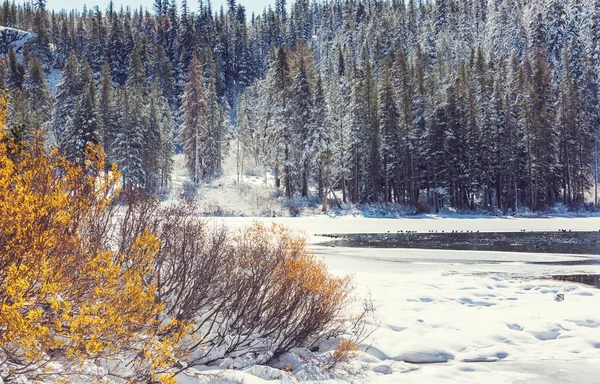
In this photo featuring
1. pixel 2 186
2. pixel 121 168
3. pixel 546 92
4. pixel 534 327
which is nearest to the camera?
pixel 2 186

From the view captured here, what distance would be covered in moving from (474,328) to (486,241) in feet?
60.9

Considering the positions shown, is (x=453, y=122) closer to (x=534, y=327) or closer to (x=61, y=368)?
(x=534, y=327)

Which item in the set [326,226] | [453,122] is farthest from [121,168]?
[453,122]

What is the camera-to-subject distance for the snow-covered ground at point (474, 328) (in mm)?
7893

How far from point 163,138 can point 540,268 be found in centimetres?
4238

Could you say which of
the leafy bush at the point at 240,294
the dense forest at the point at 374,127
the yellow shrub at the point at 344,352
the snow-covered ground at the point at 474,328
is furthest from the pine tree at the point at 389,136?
the yellow shrub at the point at 344,352

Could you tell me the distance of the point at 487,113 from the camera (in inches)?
2015

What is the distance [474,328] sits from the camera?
32.9 feet

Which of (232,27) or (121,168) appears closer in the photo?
(121,168)

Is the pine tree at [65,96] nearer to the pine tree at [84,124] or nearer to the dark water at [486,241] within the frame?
the pine tree at [84,124]

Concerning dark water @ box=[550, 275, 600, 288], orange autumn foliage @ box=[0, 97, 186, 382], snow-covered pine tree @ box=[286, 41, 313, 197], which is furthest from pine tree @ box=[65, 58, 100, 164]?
orange autumn foliage @ box=[0, 97, 186, 382]

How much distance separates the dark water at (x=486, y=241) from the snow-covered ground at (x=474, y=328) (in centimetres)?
585

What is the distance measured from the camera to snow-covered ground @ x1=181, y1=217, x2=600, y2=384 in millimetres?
7893

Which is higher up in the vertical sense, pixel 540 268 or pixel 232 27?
pixel 232 27
